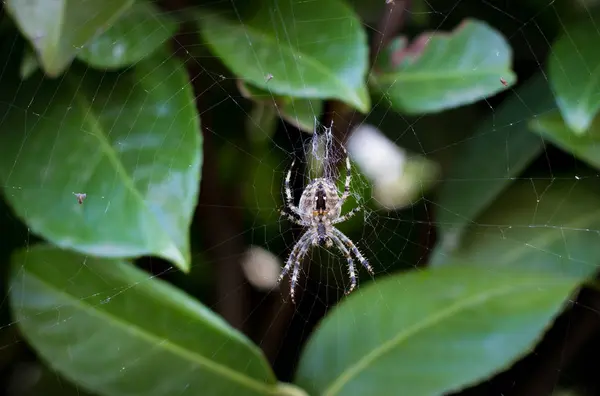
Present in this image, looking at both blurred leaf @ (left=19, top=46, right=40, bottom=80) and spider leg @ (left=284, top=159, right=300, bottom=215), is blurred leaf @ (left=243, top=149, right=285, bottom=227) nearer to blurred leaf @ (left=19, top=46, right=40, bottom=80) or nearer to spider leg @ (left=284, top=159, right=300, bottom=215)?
spider leg @ (left=284, top=159, right=300, bottom=215)

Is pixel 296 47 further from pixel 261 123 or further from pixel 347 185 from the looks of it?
pixel 347 185

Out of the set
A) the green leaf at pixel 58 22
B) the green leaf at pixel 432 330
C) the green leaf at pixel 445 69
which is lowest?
the green leaf at pixel 432 330

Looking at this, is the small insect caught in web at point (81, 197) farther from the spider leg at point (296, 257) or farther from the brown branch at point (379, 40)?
the spider leg at point (296, 257)

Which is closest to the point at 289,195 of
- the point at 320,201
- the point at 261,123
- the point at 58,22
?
the point at 320,201

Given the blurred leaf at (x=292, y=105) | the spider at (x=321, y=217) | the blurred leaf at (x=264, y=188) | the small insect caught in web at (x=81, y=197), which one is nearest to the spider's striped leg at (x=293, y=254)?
the spider at (x=321, y=217)

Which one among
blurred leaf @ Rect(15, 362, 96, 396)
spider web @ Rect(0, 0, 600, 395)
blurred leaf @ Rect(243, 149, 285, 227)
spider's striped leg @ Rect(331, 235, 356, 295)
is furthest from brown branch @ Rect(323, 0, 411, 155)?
blurred leaf @ Rect(15, 362, 96, 396)
